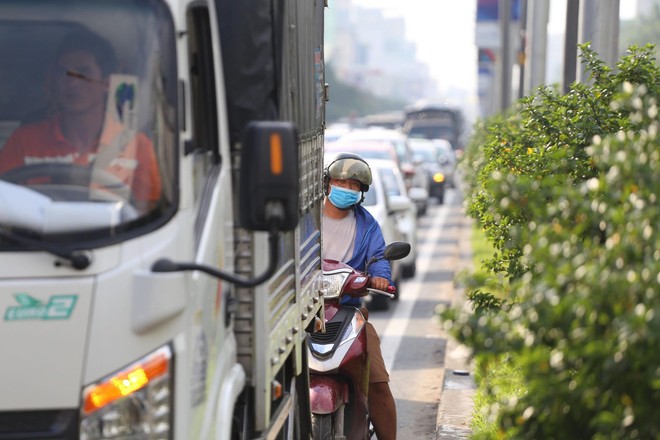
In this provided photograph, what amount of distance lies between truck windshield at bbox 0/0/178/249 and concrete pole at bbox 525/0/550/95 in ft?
54.0

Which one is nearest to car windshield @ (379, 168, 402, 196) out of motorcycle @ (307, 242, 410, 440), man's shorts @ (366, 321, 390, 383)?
man's shorts @ (366, 321, 390, 383)

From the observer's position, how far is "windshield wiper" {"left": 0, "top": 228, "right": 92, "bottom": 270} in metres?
4.02

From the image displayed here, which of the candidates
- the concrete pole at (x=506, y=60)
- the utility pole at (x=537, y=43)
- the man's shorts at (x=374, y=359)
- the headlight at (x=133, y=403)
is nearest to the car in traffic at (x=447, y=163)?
the concrete pole at (x=506, y=60)

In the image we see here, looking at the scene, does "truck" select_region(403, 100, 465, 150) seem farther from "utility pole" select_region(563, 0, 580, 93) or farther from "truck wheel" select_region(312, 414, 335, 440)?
"truck wheel" select_region(312, 414, 335, 440)

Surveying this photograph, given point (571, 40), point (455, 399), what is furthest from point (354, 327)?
point (571, 40)

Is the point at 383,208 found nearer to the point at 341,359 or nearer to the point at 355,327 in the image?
the point at 355,327

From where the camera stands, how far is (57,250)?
13.2ft

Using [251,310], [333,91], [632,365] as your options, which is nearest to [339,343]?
[251,310]

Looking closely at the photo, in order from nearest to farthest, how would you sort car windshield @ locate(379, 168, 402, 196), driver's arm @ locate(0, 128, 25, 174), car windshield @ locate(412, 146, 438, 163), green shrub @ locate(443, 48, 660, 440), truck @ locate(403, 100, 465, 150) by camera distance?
green shrub @ locate(443, 48, 660, 440) < driver's arm @ locate(0, 128, 25, 174) < car windshield @ locate(379, 168, 402, 196) < car windshield @ locate(412, 146, 438, 163) < truck @ locate(403, 100, 465, 150)

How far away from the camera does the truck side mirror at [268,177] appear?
4.32 meters

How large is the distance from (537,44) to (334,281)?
14715 millimetres

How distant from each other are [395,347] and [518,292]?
9659mm

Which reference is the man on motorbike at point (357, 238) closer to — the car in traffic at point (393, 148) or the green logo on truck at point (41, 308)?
the green logo on truck at point (41, 308)

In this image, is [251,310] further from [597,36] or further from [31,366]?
[597,36]
